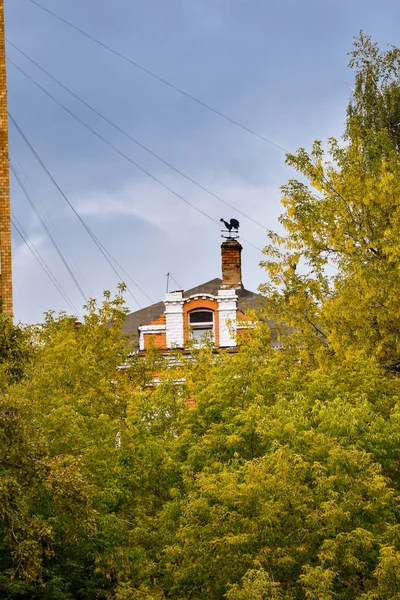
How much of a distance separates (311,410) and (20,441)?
1235cm

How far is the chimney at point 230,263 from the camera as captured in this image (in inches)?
2360

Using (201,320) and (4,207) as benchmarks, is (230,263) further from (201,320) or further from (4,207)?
(4,207)

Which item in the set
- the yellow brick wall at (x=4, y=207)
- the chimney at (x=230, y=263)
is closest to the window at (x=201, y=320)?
the chimney at (x=230, y=263)

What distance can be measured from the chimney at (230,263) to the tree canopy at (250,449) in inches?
616

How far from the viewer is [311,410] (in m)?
33.7

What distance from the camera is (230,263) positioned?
60125 mm

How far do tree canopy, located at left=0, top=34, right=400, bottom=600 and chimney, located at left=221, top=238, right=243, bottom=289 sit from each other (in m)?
15.6

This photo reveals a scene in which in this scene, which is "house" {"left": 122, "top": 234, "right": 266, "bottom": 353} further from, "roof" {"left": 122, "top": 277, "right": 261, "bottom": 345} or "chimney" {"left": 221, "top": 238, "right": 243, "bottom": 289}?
"chimney" {"left": 221, "top": 238, "right": 243, "bottom": 289}

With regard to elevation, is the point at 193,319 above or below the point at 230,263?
below

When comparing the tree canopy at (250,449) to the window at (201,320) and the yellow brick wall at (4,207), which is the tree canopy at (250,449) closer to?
the yellow brick wall at (4,207)

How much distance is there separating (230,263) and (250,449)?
93.8 feet

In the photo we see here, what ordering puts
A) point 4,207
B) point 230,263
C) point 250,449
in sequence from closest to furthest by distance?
point 250,449, point 4,207, point 230,263

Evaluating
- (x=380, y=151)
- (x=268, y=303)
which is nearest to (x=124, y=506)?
(x=268, y=303)

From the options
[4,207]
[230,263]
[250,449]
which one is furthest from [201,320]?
[250,449]
